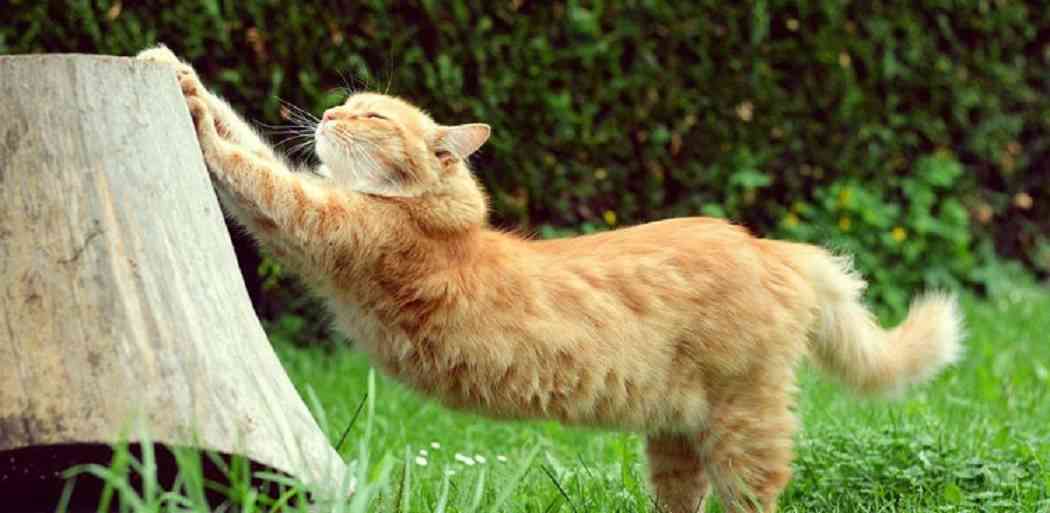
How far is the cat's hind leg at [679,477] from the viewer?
3.96 metres

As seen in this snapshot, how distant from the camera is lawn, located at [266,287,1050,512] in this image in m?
3.72

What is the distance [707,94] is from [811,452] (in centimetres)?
296

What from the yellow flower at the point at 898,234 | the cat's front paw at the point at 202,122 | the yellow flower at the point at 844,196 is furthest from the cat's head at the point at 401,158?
the yellow flower at the point at 898,234

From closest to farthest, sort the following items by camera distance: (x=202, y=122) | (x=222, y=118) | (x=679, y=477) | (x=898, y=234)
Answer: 1. (x=202, y=122)
2. (x=222, y=118)
3. (x=679, y=477)
4. (x=898, y=234)

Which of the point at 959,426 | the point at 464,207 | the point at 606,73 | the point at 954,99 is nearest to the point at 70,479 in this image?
the point at 464,207

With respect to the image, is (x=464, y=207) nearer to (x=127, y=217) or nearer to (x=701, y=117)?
(x=127, y=217)

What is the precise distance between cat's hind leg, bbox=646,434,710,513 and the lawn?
0.25 feet

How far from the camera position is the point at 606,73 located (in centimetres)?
658

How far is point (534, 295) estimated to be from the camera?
352cm

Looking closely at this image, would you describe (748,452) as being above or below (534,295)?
below

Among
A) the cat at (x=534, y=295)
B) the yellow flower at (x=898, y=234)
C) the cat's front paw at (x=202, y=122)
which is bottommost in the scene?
the yellow flower at (x=898, y=234)

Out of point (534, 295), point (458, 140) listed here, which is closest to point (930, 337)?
point (534, 295)

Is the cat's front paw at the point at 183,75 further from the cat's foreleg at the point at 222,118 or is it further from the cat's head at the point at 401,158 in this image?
the cat's head at the point at 401,158

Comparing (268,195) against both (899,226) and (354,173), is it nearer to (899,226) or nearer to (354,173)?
(354,173)
